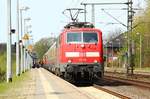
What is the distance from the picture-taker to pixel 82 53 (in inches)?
1176

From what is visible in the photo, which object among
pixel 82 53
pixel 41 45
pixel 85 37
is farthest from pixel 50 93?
pixel 41 45

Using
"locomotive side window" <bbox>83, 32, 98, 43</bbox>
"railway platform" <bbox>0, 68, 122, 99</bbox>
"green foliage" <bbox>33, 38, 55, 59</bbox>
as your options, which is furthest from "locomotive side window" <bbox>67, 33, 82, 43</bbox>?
"green foliage" <bbox>33, 38, 55, 59</bbox>

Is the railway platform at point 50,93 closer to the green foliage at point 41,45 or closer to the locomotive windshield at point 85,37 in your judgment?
the locomotive windshield at point 85,37

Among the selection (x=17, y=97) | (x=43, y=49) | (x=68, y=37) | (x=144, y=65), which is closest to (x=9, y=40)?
(x=68, y=37)

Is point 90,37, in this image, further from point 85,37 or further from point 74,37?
point 74,37

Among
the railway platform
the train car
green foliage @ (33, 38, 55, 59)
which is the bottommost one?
the railway platform

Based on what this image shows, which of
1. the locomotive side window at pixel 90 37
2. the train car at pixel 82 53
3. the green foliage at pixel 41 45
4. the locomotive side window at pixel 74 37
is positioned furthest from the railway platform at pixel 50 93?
the green foliage at pixel 41 45

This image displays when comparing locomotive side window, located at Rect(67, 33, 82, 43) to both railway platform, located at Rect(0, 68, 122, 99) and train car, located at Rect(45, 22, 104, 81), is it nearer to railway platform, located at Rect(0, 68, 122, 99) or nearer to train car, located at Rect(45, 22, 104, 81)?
train car, located at Rect(45, 22, 104, 81)

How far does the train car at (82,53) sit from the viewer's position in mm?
29594

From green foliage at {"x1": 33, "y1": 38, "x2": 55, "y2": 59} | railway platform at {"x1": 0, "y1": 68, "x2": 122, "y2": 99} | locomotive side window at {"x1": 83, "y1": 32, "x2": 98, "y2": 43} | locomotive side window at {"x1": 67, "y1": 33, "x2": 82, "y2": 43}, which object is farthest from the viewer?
green foliage at {"x1": 33, "y1": 38, "x2": 55, "y2": 59}

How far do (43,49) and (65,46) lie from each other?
135 m

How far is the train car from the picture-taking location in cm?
2959

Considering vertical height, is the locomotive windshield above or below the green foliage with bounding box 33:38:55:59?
below

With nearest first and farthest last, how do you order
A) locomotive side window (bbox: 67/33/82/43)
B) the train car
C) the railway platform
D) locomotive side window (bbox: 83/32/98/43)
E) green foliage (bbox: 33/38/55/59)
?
the railway platform → the train car → locomotive side window (bbox: 83/32/98/43) → locomotive side window (bbox: 67/33/82/43) → green foliage (bbox: 33/38/55/59)
